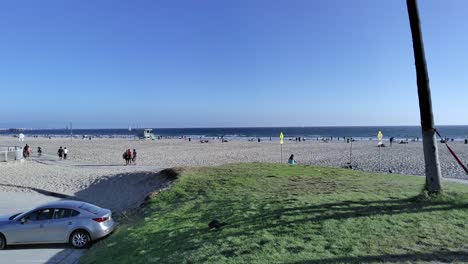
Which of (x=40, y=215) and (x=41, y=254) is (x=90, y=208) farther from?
(x=41, y=254)

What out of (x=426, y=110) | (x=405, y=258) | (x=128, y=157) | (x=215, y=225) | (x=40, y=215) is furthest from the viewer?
(x=128, y=157)

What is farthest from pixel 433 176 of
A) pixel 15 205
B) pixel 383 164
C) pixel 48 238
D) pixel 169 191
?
pixel 383 164

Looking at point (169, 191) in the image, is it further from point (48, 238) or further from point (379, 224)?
point (379, 224)

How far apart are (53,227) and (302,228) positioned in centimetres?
779

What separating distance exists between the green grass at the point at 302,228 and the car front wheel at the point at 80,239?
1.42 metres

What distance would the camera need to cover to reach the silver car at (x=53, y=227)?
37.3ft

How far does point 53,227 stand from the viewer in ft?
37.5

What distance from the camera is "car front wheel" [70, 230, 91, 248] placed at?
37.3ft

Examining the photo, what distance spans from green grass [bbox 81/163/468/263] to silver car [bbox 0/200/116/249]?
139cm

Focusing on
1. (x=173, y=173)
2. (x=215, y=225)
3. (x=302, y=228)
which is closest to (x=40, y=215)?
(x=215, y=225)

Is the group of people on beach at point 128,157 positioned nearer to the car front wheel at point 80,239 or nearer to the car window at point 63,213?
the car window at point 63,213

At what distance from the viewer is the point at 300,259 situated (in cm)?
606

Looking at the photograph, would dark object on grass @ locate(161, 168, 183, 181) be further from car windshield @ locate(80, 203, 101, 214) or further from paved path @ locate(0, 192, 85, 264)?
paved path @ locate(0, 192, 85, 264)

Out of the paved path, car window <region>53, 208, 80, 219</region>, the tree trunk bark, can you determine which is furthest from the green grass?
car window <region>53, 208, 80, 219</region>
